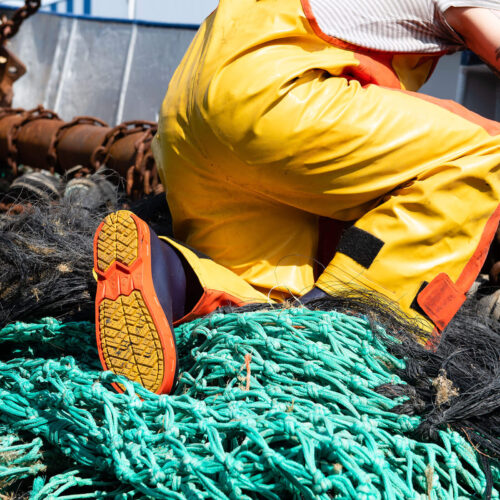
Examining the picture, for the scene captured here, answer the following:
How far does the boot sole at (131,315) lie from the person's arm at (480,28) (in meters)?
0.81

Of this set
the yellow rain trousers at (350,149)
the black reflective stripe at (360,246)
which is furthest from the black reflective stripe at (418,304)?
the black reflective stripe at (360,246)

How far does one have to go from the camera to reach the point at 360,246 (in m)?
1.36

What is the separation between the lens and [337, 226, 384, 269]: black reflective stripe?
1.34 m

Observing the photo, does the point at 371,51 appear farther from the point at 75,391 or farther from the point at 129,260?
the point at 75,391

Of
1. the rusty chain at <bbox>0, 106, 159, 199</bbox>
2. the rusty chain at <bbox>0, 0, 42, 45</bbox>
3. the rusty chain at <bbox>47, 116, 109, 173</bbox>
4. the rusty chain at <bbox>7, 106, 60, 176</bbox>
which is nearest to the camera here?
the rusty chain at <bbox>0, 106, 159, 199</bbox>

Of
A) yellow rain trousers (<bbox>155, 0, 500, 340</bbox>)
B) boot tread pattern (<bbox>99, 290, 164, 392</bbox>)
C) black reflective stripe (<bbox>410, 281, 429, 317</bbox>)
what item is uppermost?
yellow rain trousers (<bbox>155, 0, 500, 340</bbox>)

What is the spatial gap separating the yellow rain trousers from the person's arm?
0.13 m

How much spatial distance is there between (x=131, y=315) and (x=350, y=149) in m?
0.55

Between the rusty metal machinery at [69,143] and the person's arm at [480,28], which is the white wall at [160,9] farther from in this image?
the person's arm at [480,28]

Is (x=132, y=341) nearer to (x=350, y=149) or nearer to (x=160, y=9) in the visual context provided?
(x=350, y=149)

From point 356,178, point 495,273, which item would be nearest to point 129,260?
point 356,178

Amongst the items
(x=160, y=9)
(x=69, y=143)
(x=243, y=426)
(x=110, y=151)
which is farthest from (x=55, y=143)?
(x=243, y=426)

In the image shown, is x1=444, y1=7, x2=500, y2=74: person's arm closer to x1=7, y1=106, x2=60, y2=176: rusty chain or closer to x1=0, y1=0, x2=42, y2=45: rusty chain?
x1=7, y1=106, x2=60, y2=176: rusty chain

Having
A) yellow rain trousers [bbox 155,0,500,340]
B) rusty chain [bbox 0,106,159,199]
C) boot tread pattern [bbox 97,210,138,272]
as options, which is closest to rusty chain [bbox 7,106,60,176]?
rusty chain [bbox 0,106,159,199]
